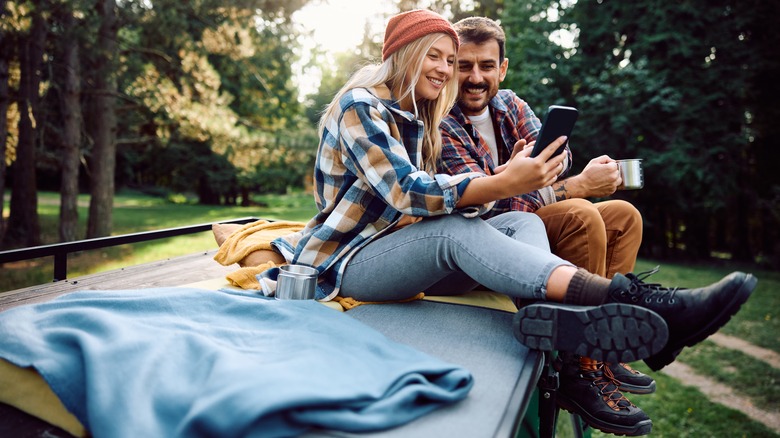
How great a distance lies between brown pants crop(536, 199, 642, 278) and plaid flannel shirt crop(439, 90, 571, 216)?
144mm

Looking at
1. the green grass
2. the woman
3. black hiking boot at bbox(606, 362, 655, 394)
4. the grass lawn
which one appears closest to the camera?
the woman

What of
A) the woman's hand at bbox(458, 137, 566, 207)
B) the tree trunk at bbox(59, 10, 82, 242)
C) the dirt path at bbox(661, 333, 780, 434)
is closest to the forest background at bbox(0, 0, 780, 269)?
the tree trunk at bbox(59, 10, 82, 242)

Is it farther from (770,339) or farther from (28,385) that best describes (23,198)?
(770,339)

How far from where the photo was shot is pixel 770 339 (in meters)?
6.16

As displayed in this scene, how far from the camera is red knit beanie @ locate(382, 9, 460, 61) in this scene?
2055mm

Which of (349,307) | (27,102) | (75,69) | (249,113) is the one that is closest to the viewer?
(349,307)

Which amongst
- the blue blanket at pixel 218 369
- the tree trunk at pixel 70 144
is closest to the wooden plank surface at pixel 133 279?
the blue blanket at pixel 218 369

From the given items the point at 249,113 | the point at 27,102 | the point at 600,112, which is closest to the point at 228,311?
the point at 27,102

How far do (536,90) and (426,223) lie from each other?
29.4 feet

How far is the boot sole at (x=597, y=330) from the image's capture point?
1.44 metres

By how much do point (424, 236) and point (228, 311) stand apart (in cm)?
70

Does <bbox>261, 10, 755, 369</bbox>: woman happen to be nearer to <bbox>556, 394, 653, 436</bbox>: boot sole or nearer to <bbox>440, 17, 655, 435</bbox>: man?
<bbox>440, 17, 655, 435</bbox>: man

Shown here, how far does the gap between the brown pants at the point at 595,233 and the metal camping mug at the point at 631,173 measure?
9cm

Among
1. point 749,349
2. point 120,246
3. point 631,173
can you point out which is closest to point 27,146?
point 120,246
